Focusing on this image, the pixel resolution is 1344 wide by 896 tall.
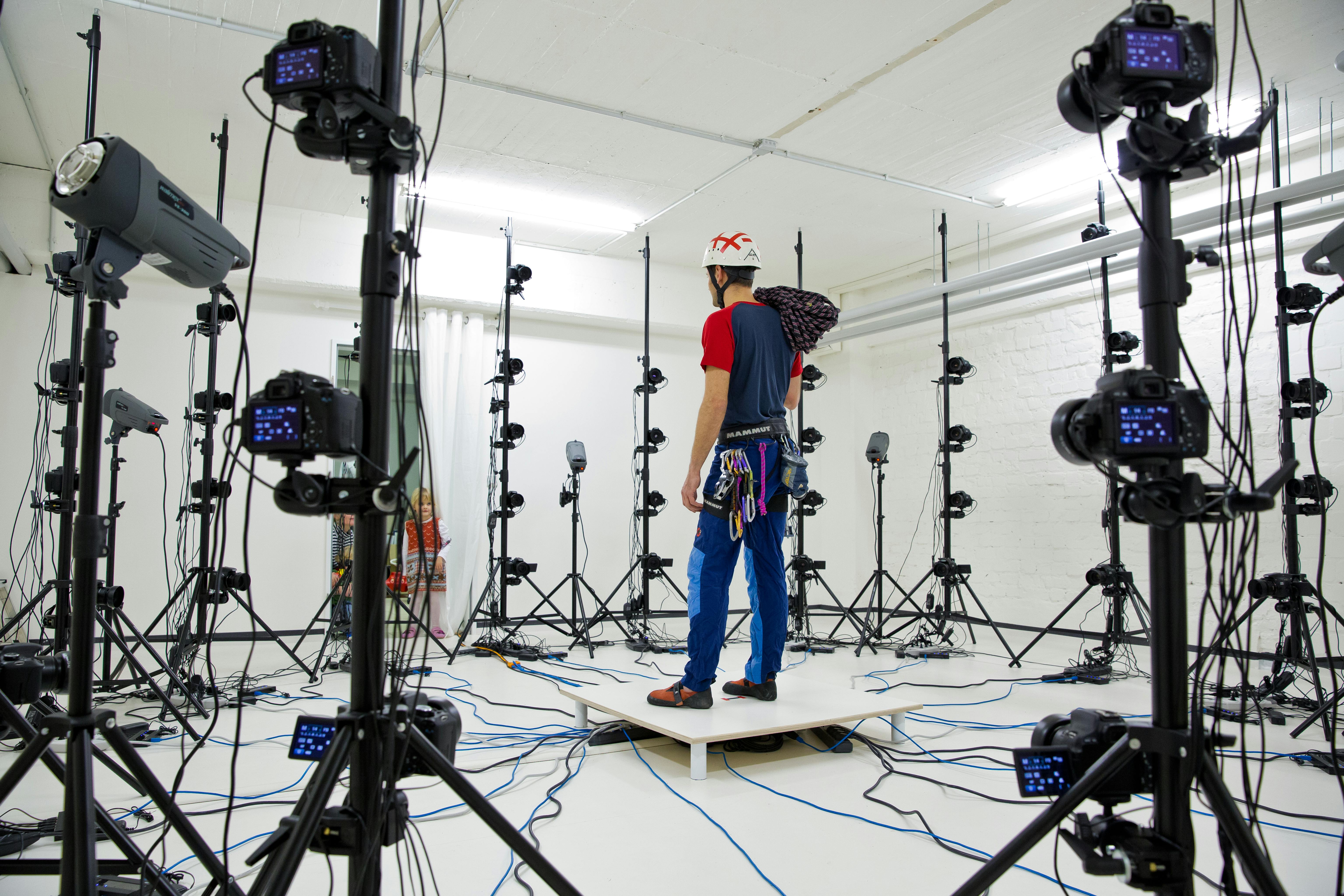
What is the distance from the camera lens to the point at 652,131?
4.81m

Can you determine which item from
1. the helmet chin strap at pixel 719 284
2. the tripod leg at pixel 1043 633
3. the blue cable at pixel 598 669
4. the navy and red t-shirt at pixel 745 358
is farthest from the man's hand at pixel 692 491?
the tripod leg at pixel 1043 633

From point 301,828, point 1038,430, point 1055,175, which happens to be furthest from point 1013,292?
point 301,828

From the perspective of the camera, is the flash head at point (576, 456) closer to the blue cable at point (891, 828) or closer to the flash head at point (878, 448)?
the flash head at point (878, 448)

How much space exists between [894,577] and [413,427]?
4.66m

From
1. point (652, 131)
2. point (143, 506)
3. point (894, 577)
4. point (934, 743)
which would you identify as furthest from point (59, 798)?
point (894, 577)

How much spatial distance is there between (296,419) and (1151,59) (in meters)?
1.35

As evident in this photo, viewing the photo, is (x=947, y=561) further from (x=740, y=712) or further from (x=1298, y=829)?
(x=1298, y=829)

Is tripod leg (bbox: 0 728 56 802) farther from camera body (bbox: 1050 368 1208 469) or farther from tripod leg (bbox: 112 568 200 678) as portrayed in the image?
tripod leg (bbox: 112 568 200 678)

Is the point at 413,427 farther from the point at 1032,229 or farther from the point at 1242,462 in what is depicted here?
the point at 1242,462

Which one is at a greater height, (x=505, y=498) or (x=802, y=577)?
(x=505, y=498)

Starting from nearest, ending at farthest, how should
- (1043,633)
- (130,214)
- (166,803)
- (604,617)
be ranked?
1. (166,803)
2. (130,214)
3. (1043,633)
4. (604,617)

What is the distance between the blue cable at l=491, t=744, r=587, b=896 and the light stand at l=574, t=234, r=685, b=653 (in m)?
2.23

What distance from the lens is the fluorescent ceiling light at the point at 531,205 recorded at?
5.61m

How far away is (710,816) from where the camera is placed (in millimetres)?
2092
